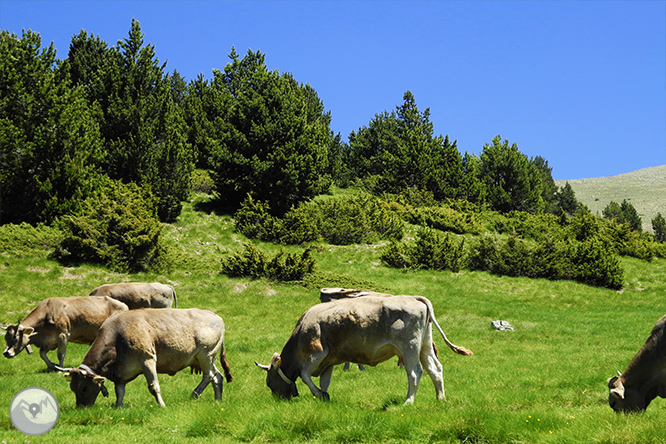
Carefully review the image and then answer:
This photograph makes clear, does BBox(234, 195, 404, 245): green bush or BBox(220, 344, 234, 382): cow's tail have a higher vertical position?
BBox(234, 195, 404, 245): green bush

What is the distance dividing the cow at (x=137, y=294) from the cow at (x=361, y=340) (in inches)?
356

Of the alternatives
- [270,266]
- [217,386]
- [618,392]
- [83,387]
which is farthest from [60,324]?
[270,266]

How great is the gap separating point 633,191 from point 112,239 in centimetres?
14781

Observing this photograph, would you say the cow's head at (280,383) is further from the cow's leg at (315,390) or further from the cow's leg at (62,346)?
the cow's leg at (62,346)

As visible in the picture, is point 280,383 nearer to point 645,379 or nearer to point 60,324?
point 645,379

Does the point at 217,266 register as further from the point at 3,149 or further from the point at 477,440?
the point at 477,440

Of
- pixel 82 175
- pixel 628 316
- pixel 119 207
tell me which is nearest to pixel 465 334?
pixel 628 316

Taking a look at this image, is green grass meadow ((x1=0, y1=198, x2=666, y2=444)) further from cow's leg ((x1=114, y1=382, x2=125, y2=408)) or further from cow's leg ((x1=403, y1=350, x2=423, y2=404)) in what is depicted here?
cow's leg ((x1=403, y1=350, x2=423, y2=404))

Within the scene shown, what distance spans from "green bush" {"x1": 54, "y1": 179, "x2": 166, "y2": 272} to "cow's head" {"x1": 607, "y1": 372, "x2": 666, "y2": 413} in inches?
908

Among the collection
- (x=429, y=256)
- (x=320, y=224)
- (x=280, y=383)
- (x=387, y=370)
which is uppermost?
(x=320, y=224)

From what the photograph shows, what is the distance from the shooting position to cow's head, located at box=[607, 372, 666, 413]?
9.20m

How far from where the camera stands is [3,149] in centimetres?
3088

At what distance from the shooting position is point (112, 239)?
28.4 meters

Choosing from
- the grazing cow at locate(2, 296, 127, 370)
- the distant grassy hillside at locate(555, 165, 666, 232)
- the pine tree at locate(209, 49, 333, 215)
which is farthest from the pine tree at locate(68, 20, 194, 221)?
the distant grassy hillside at locate(555, 165, 666, 232)
